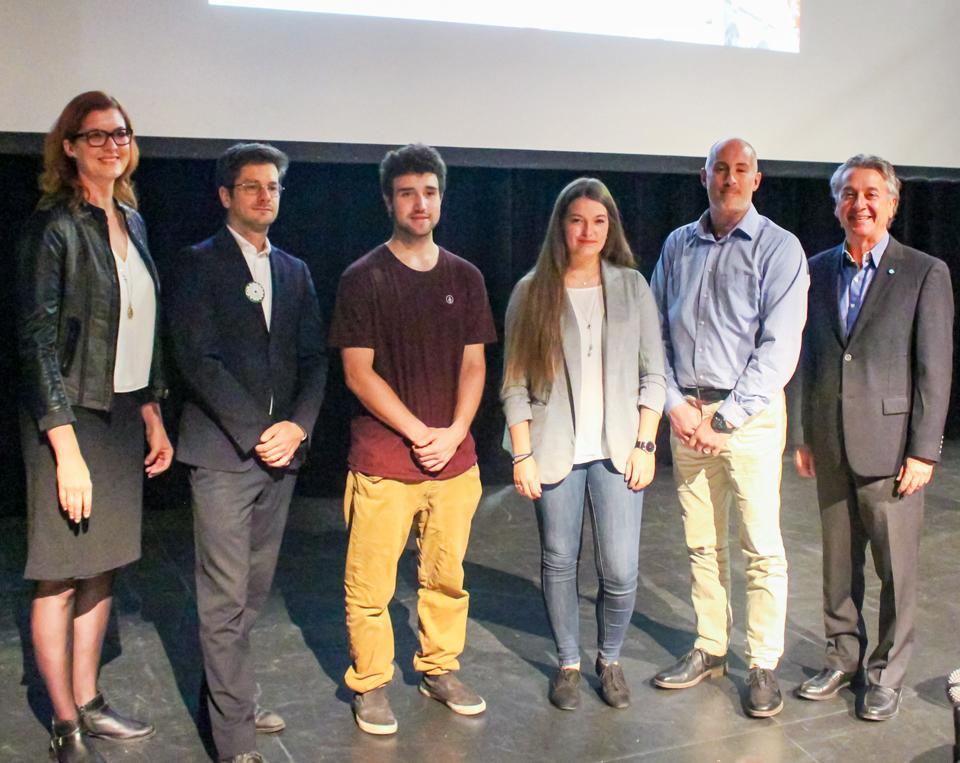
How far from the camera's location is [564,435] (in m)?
2.51

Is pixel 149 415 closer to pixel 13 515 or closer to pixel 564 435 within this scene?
pixel 564 435

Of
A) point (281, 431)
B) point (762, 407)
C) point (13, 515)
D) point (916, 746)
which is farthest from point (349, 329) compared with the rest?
point (13, 515)

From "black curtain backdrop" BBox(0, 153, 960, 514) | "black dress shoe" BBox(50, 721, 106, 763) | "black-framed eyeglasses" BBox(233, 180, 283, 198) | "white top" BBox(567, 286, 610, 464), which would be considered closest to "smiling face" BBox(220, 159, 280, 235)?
"black-framed eyeglasses" BBox(233, 180, 283, 198)

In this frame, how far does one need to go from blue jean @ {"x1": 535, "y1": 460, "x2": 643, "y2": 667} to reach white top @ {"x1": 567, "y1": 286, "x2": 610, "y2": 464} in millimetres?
44

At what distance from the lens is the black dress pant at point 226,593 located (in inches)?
89.4

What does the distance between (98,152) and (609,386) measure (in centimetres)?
130

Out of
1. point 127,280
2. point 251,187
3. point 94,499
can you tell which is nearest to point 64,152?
point 127,280

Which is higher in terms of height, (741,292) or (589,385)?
(741,292)

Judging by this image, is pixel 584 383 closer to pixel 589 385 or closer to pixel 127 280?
pixel 589 385

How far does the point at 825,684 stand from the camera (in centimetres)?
268

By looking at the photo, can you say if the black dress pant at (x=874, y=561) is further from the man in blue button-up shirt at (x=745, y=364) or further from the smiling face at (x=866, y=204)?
the smiling face at (x=866, y=204)

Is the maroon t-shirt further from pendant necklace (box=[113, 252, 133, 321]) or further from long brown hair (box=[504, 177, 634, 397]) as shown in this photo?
pendant necklace (box=[113, 252, 133, 321])

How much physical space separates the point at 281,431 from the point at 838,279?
4.84 ft

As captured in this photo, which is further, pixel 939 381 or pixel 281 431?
pixel 939 381
